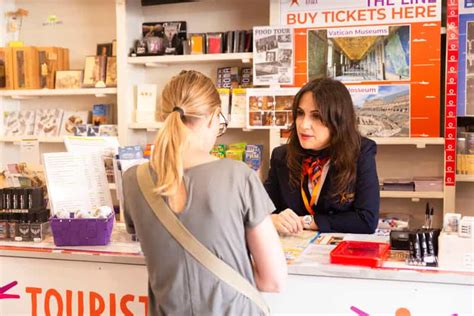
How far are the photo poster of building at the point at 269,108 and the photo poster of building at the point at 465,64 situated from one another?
1.05m

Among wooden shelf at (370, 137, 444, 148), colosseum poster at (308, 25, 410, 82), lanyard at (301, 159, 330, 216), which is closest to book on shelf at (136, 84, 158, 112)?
colosseum poster at (308, 25, 410, 82)

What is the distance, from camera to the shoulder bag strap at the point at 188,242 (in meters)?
1.59

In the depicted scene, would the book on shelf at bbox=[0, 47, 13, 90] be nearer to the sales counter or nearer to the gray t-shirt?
the sales counter

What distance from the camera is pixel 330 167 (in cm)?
269

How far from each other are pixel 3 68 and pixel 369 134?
2961 millimetres

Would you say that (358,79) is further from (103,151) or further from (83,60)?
(83,60)

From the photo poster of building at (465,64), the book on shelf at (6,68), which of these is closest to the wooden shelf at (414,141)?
the photo poster of building at (465,64)

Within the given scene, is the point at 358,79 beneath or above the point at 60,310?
above

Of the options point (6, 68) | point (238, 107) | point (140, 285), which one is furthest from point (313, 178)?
point (6, 68)

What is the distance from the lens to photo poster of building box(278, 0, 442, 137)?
12.6ft

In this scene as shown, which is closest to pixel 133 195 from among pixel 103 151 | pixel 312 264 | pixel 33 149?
pixel 312 264

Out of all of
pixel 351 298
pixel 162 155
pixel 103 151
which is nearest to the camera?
pixel 162 155

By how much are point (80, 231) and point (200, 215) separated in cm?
89

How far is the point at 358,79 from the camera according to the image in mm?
3979
